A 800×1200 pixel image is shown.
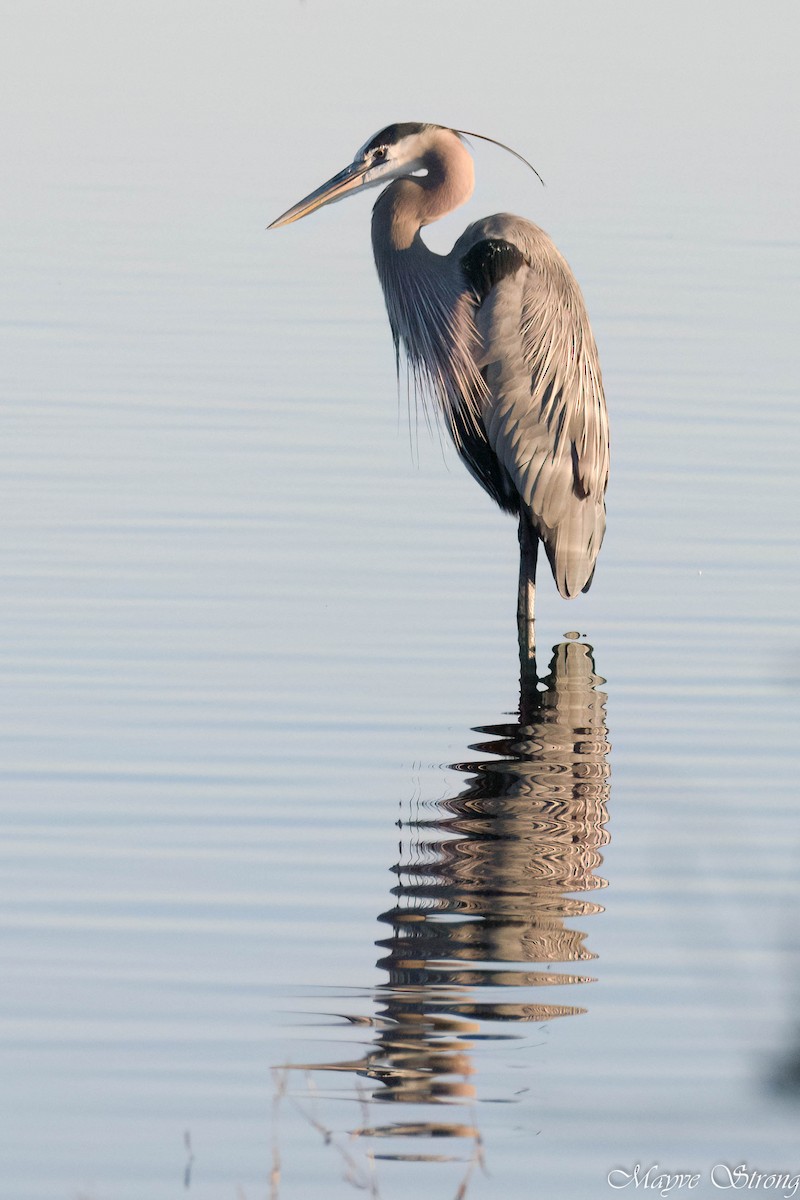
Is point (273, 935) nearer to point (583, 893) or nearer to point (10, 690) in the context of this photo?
point (583, 893)

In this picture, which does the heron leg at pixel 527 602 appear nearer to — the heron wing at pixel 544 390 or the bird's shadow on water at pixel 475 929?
the heron wing at pixel 544 390

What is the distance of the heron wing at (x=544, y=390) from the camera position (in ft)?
31.4

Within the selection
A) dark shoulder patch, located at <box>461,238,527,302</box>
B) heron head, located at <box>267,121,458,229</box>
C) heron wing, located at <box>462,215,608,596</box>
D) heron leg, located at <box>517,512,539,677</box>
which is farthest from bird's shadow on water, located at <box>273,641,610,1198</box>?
heron head, located at <box>267,121,458,229</box>

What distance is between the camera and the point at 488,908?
634cm

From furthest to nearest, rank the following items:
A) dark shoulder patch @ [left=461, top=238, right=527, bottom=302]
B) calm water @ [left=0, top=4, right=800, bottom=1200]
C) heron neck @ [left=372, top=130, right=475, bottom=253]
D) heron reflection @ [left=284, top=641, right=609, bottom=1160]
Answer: heron neck @ [left=372, top=130, right=475, bottom=253] → dark shoulder patch @ [left=461, top=238, right=527, bottom=302] → heron reflection @ [left=284, top=641, right=609, bottom=1160] → calm water @ [left=0, top=4, right=800, bottom=1200]

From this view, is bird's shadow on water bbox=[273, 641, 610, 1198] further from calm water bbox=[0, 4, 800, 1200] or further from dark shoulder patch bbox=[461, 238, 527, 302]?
dark shoulder patch bbox=[461, 238, 527, 302]

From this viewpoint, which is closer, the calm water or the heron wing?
the calm water

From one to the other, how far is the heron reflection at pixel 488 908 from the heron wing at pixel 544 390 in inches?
50.6

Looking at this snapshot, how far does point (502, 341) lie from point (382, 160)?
3.29 feet

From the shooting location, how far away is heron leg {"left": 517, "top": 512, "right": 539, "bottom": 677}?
30.2 ft

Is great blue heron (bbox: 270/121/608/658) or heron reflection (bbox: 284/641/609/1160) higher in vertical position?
great blue heron (bbox: 270/121/608/658)

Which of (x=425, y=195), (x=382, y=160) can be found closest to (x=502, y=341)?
(x=425, y=195)

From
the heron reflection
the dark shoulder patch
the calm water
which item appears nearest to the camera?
the calm water

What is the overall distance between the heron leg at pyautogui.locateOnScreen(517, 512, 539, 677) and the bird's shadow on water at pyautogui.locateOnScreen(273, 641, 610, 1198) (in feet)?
1.82
